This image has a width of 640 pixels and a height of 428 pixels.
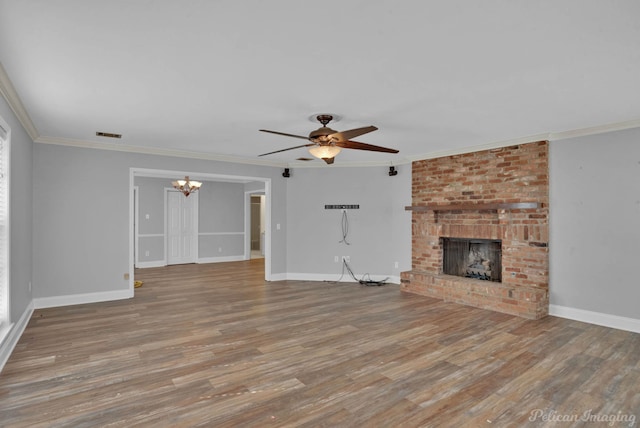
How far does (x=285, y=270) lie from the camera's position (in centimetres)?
697

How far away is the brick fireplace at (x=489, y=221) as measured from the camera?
4559 millimetres

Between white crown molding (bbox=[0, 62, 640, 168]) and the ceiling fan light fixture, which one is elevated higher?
white crown molding (bbox=[0, 62, 640, 168])

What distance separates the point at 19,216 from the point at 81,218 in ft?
4.38

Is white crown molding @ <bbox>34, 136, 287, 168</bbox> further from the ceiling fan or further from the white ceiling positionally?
the ceiling fan

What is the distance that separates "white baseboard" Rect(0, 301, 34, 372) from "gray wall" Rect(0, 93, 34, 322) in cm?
8

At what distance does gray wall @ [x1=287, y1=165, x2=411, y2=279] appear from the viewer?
6.46m

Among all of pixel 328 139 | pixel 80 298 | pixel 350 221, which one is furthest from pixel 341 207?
pixel 80 298

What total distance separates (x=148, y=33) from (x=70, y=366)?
2.69 metres

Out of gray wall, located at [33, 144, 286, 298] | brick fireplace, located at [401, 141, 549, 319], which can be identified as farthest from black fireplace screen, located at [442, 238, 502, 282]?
gray wall, located at [33, 144, 286, 298]

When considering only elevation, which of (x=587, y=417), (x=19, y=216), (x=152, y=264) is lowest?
(x=587, y=417)

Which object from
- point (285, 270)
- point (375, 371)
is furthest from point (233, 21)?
point (285, 270)

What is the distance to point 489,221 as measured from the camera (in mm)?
5125

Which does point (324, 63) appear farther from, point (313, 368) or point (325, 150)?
point (313, 368)

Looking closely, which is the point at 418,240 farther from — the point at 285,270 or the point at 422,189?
the point at 285,270
